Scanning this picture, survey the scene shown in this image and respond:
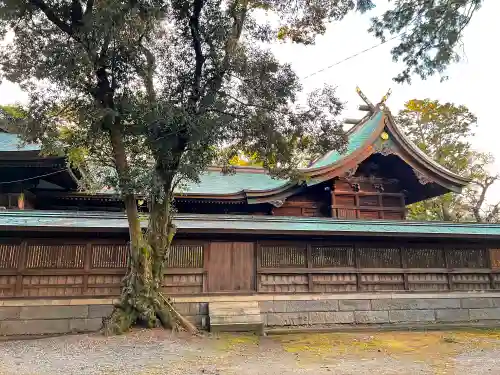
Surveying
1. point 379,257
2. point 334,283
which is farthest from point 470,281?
point 334,283

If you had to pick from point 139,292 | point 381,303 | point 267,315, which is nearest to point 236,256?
point 267,315

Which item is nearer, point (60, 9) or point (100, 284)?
point (60, 9)

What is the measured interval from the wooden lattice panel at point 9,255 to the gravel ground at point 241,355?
2.20 m

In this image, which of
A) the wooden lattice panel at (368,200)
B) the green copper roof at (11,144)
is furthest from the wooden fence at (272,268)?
the wooden lattice panel at (368,200)

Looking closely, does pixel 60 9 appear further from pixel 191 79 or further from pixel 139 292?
pixel 139 292

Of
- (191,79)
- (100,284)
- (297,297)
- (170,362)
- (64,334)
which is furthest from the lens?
(297,297)

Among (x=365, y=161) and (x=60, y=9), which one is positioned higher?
(x=60, y=9)

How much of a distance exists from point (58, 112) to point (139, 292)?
14.2 feet

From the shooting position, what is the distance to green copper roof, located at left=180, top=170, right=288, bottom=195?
1598 cm

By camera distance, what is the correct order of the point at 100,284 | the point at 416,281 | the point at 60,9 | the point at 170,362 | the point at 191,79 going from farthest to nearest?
the point at 416,281 < the point at 100,284 < the point at 191,79 < the point at 60,9 < the point at 170,362

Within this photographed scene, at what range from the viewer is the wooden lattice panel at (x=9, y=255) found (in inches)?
400

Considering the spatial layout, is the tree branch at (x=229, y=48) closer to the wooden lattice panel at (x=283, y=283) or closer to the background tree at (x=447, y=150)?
the wooden lattice panel at (x=283, y=283)

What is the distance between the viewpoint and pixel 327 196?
15.3m

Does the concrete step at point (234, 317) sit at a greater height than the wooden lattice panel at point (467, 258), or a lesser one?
lesser
